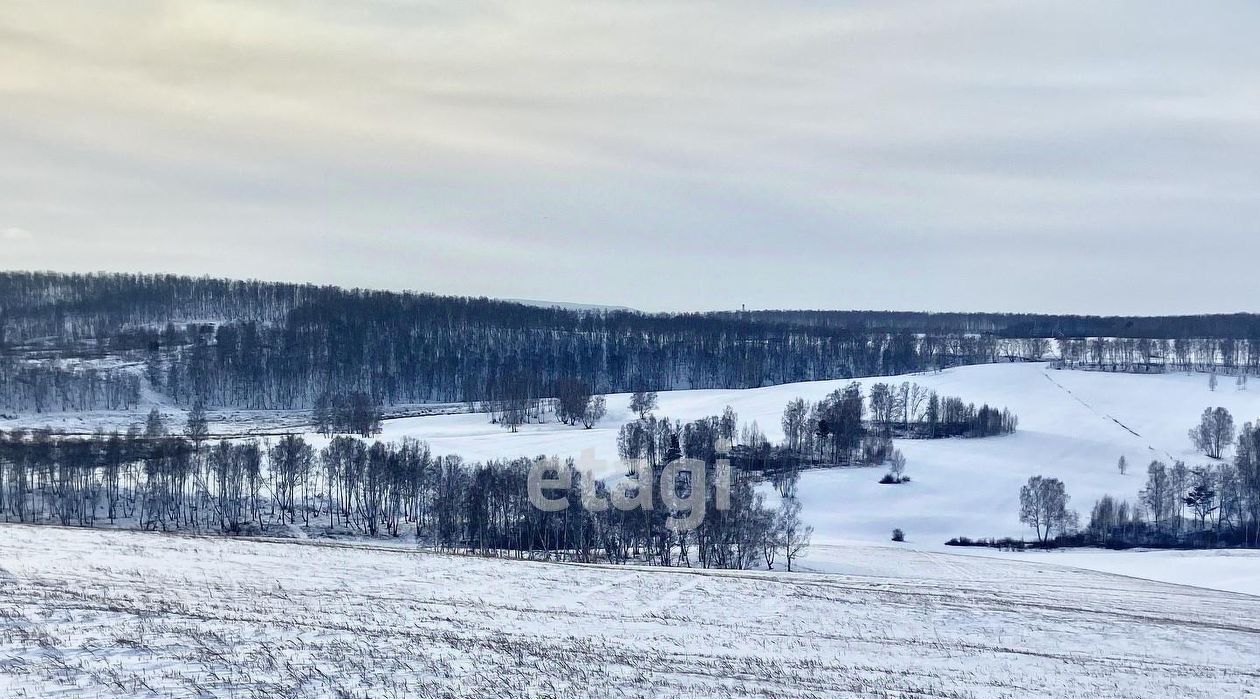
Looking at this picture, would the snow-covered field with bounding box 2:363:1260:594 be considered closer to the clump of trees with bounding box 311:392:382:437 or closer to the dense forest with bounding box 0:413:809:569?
the clump of trees with bounding box 311:392:382:437

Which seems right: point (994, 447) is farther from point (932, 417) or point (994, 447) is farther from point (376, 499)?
point (376, 499)

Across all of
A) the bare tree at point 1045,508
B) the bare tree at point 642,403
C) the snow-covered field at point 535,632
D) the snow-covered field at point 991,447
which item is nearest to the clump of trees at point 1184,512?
the bare tree at point 1045,508

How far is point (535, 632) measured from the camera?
1991cm

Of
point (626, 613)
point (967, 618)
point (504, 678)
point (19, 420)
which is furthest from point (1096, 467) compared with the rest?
point (19, 420)

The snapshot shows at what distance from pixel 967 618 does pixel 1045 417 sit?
112402mm

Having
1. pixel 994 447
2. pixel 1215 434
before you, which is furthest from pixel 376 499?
pixel 1215 434

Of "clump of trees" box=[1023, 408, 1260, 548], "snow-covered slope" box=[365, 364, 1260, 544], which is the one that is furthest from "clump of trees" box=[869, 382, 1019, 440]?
"clump of trees" box=[1023, 408, 1260, 548]

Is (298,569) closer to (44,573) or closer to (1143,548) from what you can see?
(44,573)

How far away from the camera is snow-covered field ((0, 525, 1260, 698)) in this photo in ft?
48.6

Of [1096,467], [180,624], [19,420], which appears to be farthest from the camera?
[19,420]

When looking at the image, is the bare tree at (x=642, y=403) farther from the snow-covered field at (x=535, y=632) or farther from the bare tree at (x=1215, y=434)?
the snow-covered field at (x=535, y=632)

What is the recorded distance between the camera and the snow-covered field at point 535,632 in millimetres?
14805

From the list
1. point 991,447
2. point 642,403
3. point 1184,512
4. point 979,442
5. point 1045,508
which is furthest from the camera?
point 642,403

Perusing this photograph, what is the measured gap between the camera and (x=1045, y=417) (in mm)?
126625
